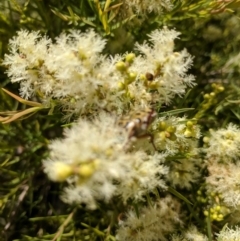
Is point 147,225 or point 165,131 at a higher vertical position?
point 165,131

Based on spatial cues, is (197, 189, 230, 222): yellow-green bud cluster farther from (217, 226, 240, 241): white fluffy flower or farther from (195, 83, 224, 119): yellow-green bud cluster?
(195, 83, 224, 119): yellow-green bud cluster

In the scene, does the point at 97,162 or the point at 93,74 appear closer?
the point at 97,162

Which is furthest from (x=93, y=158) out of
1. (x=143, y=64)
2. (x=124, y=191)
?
(x=143, y=64)

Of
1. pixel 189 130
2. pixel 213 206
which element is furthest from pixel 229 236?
pixel 189 130

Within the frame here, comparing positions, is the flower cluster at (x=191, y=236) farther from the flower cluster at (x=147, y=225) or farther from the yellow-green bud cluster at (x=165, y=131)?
the yellow-green bud cluster at (x=165, y=131)

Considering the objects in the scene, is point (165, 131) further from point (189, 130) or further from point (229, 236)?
point (229, 236)

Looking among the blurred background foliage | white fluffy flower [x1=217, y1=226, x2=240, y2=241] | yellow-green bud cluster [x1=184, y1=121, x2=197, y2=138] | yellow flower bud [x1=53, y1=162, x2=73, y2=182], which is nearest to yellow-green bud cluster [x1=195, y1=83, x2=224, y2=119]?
the blurred background foliage

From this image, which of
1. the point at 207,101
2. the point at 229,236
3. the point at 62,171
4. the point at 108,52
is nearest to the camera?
the point at 62,171

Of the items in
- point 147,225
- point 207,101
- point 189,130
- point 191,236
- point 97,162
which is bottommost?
point 191,236
